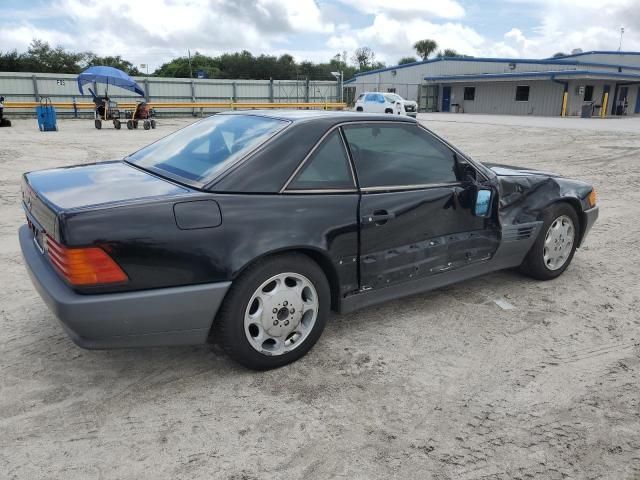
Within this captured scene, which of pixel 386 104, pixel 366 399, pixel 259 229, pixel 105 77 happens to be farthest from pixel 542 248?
pixel 386 104

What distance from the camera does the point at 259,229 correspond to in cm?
277

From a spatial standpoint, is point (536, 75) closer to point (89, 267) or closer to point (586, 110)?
point (586, 110)

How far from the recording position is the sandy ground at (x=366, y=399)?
2.32m

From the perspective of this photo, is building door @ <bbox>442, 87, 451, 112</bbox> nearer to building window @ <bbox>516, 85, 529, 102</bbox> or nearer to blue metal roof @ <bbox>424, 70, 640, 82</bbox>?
blue metal roof @ <bbox>424, 70, 640, 82</bbox>

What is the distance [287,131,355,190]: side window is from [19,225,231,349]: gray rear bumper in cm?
79

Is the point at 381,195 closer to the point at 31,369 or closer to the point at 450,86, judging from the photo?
the point at 31,369

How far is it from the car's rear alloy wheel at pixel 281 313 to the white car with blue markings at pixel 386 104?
27363mm

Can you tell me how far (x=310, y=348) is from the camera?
3.19m

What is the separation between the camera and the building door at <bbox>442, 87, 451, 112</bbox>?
142ft

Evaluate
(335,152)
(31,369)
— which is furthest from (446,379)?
(31,369)

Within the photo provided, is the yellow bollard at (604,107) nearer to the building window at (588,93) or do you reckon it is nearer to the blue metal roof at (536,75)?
the building window at (588,93)

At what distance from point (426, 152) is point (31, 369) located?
9.59 feet

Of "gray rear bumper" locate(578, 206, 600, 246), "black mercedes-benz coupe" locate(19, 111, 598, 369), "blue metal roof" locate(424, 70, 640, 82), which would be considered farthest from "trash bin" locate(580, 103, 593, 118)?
"black mercedes-benz coupe" locate(19, 111, 598, 369)

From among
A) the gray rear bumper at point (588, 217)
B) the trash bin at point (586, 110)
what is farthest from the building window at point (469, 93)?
the gray rear bumper at point (588, 217)
